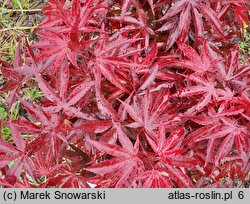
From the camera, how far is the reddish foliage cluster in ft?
3.16

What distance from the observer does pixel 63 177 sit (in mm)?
1123

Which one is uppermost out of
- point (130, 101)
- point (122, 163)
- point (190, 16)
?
point (190, 16)

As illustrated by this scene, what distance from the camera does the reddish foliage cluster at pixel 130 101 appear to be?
3.16ft

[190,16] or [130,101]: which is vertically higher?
[190,16]

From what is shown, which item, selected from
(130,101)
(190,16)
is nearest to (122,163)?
(130,101)

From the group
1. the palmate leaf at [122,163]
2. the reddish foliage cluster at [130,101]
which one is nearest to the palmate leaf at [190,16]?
the reddish foliage cluster at [130,101]

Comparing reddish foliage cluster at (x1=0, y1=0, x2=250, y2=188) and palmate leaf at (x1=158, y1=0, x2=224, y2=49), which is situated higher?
palmate leaf at (x1=158, y1=0, x2=224, y2=49)

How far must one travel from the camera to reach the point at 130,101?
1.06 meters

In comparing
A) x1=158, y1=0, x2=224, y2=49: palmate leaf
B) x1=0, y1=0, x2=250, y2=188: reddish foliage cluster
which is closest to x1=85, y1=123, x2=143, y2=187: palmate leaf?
x1=0, y1=0, x2=250, y2=188: reddish foliage cluster

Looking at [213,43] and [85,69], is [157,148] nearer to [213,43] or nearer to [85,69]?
[85,69]

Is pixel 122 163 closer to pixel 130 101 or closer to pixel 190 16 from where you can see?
pixel 130 101

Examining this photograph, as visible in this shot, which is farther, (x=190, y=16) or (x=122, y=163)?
(x=190, y=16)

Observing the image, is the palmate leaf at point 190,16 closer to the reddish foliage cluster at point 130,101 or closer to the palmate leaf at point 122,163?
the reddish foliage cluster at point 130,101

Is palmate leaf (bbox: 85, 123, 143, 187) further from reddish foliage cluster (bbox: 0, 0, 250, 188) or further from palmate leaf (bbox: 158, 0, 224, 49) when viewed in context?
palmate leaf (bbox: 158, 0, 224, 49)
